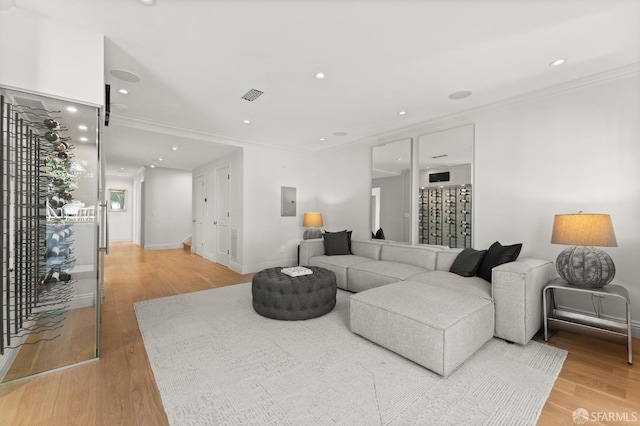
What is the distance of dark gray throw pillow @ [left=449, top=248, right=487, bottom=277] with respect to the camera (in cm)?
310

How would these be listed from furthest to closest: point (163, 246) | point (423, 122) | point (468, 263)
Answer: point (163, 246)
point (423, 122)
point (468, 263)

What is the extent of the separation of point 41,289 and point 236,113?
113 inches

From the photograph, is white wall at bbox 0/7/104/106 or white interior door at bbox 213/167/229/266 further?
white interior door at bbox 213/167/229/266

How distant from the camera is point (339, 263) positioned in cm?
414

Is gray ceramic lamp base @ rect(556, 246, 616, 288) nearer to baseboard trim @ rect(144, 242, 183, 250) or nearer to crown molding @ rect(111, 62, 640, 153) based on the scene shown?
crown molding @ rect(111, 62, 640, 153)

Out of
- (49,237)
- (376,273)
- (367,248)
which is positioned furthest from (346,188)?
(49,237)

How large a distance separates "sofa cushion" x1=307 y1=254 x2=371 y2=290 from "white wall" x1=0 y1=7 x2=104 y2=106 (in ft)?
10.7

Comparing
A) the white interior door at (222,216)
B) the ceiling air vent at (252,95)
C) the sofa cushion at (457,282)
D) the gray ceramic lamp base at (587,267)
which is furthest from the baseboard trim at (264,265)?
the gray ceramic lamp base at (587,267)

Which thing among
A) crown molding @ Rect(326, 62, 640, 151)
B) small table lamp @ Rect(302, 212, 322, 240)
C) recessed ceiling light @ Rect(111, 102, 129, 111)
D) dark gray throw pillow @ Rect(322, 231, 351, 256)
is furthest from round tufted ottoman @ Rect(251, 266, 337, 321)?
recessed ceiling light @ Rect(111, 102, 129, 111)

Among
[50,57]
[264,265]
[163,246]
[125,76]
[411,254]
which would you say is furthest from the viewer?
[163,246]

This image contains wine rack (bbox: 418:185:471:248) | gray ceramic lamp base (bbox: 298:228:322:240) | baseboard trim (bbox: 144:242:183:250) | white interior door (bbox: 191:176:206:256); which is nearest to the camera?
wine rack (bbox: 418:185:471:248)

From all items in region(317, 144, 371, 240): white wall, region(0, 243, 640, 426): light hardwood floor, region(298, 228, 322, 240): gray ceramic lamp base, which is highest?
region(317, 144, 371, 240): white wall

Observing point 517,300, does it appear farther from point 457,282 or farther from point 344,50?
point 344,50

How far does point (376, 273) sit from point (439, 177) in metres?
1.74
